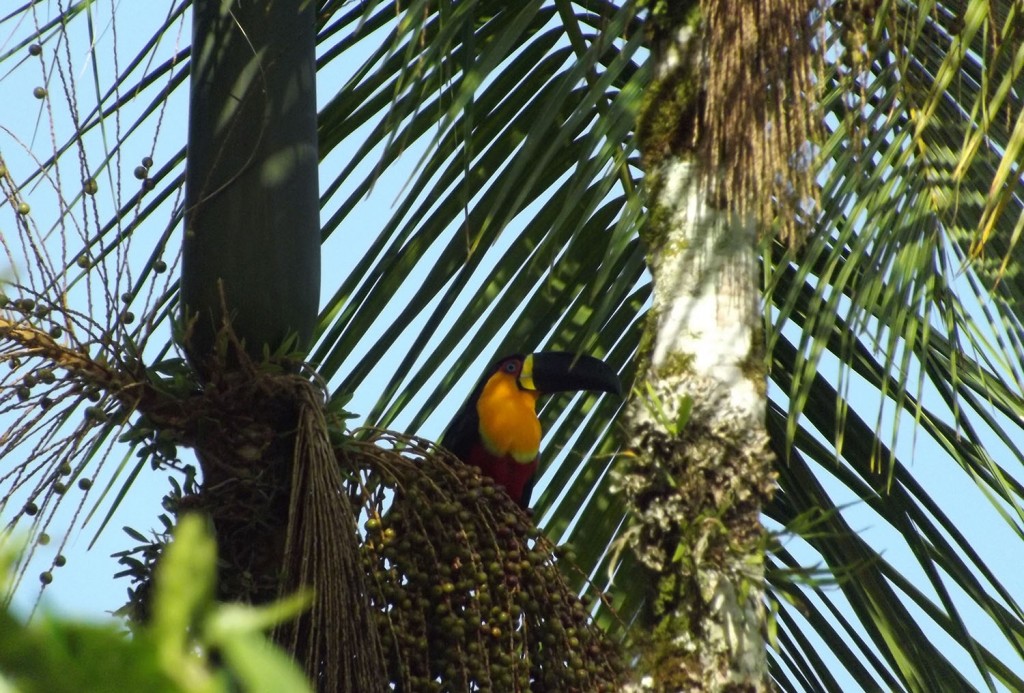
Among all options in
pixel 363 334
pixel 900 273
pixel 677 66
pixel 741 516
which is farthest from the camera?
pixel 363 334

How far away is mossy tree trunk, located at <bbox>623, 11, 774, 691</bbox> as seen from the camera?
63.6 inches

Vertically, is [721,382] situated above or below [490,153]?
below

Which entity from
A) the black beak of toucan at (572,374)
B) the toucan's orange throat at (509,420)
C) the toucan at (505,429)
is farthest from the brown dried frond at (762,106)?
the toucan's orange throat at (509,420)

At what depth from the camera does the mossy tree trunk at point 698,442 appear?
1615 millimetres

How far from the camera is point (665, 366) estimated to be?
175 centimetres

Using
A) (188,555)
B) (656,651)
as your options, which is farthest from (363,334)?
(188,555)

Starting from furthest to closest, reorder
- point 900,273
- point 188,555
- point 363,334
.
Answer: point 363,334 < point 900,273 < point 188,555

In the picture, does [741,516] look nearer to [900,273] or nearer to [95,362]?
[900,273]

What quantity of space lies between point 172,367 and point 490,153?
0.93 metres

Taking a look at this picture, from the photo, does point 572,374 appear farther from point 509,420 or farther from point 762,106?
point 762,106

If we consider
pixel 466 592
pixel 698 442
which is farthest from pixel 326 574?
pixel 698 442

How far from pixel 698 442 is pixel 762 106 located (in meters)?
0.45

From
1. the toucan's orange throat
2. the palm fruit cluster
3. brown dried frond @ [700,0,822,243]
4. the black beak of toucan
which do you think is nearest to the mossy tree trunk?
brown dried frond @ [700,0,822,243]

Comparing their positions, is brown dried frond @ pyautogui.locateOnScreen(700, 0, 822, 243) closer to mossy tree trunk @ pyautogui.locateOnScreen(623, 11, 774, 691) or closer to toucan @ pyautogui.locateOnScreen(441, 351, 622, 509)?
mossy tree trunk @ pyautogui.locateOnScreen(623, 11, 774, 691)
